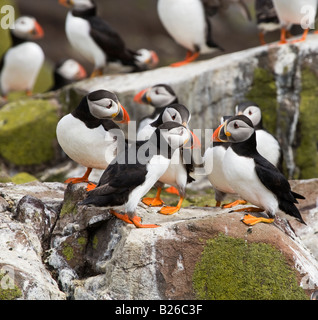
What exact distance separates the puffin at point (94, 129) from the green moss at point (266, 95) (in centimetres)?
352

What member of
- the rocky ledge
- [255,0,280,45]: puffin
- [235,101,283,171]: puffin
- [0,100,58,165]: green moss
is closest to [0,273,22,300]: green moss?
the rocky ledge

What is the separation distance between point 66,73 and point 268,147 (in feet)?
23.2

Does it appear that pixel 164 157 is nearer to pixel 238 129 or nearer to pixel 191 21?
pixel 238 129

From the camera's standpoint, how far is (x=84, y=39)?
1080cm

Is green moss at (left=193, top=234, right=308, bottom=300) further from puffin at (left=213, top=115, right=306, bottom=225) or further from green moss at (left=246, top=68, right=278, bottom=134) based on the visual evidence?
green moss at (left=246, top=68, right=278, bottom=134)

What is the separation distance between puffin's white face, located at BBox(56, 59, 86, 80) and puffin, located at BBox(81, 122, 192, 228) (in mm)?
7875

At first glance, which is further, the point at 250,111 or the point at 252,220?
the point at 250,111

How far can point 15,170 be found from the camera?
998 centimetres

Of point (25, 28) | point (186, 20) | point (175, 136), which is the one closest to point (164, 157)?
point (175, 136)

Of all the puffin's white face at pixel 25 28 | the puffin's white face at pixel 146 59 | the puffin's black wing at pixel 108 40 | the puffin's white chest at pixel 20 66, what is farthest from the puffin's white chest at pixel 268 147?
the puffin's white face at pixel 25 28

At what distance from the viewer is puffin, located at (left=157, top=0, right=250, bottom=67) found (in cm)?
1053

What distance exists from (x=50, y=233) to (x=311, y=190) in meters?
3.01

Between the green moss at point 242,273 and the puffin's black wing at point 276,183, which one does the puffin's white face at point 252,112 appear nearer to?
the puffin's black wing at point 276,183

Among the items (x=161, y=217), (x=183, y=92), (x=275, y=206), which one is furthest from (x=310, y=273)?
(x=183, y=92)
